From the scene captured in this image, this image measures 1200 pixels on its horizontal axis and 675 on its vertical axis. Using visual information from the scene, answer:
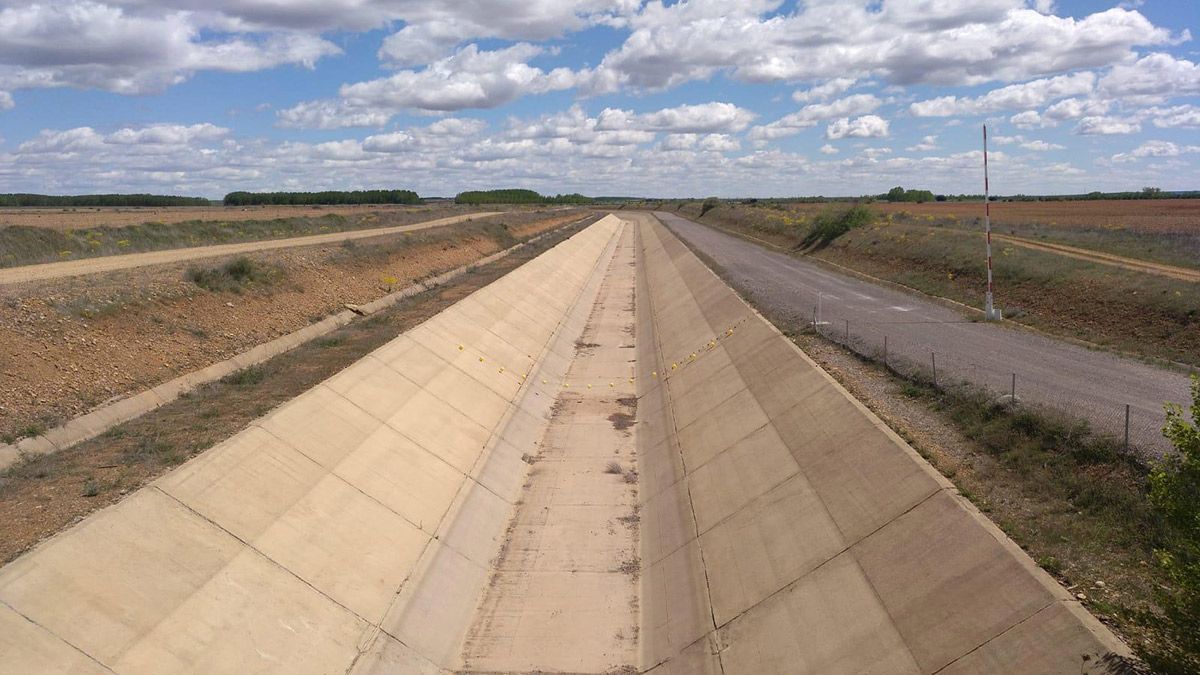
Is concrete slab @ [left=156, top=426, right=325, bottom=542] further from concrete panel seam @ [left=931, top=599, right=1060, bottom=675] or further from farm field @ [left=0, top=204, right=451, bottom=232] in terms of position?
farm field @ [left=0, top=204, right=451, bottom=232]

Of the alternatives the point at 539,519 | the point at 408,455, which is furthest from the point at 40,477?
the point at 539,519

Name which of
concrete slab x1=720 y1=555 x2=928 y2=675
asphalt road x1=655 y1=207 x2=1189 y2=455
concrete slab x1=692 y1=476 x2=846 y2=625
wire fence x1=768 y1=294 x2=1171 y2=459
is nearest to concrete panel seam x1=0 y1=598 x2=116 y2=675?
concrete slab x1=720 y1=555 x2=928 y2=675

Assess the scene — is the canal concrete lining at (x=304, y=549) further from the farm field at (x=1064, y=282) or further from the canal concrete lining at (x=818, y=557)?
the farm field at (x=1064, y=282)

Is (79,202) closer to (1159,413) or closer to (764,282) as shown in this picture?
(764,282)

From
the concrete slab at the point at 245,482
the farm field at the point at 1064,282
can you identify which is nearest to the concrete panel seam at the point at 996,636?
the concrete slab at the point at 245,482

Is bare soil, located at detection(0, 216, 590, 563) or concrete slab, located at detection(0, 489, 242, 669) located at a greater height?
bare soil, located at detection(0, 216, 590, 563)

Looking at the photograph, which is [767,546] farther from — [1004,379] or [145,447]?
[145,447]

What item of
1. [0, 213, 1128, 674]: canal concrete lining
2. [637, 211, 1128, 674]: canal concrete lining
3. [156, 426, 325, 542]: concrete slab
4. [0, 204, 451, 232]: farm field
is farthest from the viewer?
[0, 204, 451, 232]: farm field

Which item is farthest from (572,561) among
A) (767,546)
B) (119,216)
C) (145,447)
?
(119,216)
